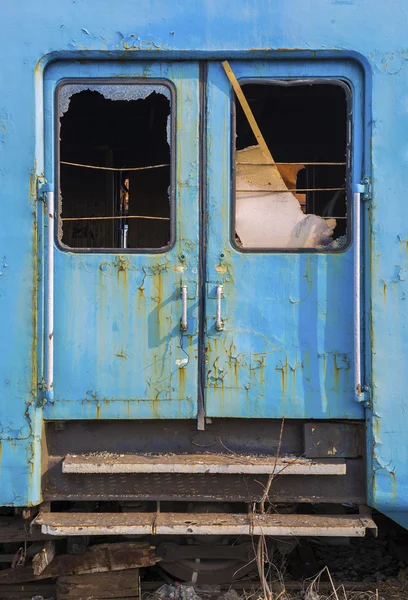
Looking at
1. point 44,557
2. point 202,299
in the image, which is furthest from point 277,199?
point 44,557

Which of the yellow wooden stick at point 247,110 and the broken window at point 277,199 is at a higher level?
the yellow wooden stick at point 247,110

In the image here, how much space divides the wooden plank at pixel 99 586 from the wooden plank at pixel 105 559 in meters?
0.03

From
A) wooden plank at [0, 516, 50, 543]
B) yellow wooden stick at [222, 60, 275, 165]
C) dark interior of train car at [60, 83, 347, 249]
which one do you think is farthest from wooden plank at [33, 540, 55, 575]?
yellow wooden stick at [222, 60, 275, 165]

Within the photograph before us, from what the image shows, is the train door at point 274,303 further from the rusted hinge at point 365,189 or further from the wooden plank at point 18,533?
the wooden plank at point 18,533

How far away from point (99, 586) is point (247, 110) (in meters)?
→ 2.81

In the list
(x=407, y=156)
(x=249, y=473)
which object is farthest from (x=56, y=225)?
(x=407, y=156)

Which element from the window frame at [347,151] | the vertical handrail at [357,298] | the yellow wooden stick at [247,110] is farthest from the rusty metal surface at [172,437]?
the yellow wooden stick at [247,110]

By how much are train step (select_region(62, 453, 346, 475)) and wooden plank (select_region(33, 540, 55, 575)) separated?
1.63 feet

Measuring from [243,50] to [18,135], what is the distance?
129cm

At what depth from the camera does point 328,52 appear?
3.08 m

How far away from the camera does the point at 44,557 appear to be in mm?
3170

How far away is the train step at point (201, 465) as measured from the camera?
3045 millimetres

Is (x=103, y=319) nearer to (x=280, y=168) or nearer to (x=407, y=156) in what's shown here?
(x=280, y=168)

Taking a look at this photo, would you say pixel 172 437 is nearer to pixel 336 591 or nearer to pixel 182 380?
A: pixel 182 380
